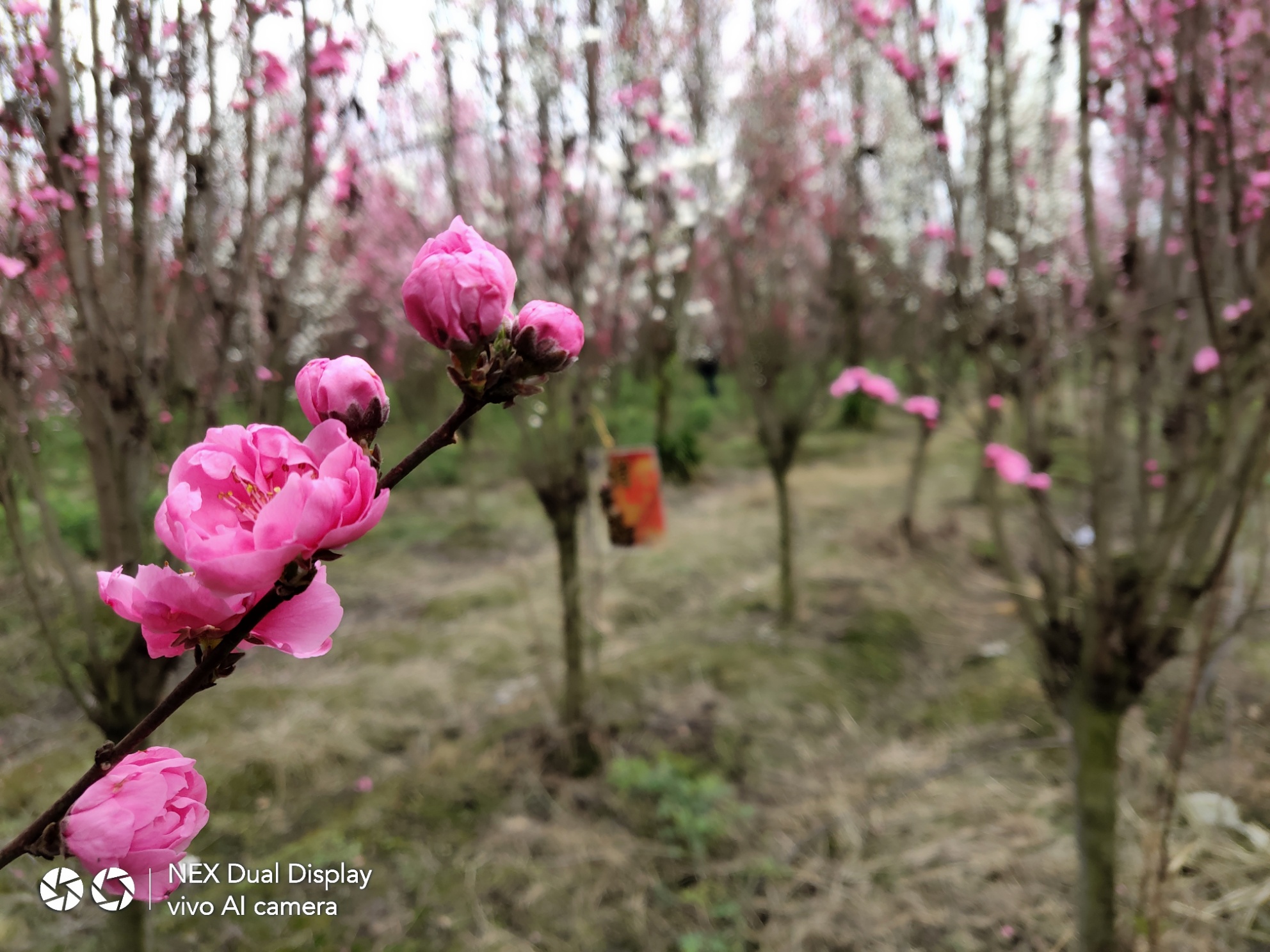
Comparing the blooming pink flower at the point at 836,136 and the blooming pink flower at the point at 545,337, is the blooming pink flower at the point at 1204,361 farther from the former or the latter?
the blooming pink flower at the point at 836,136

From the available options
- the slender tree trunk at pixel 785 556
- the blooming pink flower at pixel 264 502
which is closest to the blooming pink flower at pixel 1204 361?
the slender tree trunk at pixel 785 556

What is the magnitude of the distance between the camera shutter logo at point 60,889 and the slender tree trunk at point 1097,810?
2.04 metres

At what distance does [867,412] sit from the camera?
1151cm

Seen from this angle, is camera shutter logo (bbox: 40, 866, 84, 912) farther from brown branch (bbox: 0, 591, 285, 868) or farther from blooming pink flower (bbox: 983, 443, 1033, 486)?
blooming pink flower (bbox: 983, 443, 1033, 486)

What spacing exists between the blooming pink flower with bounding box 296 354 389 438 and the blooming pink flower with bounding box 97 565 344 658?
111 millimetres

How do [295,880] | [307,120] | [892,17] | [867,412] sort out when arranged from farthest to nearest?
[867,412] → [892,17] → [295,880] → [307,120]

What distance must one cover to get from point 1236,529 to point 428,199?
889cm

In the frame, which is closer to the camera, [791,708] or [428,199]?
[791,708]

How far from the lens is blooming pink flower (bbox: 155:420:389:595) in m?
0.41

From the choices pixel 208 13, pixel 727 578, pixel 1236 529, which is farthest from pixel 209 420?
pixel 727 578

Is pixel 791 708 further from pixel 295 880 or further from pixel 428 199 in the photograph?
pixel 428 199

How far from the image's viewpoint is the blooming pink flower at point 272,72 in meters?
2.20

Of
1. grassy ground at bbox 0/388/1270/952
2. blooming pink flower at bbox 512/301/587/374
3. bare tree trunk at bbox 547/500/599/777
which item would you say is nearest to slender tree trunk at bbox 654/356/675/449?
grassy ground at bbox 0/388/1270/952

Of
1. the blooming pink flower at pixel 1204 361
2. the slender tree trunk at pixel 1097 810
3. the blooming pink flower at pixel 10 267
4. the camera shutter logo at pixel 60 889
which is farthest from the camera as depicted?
the blooming pink flower at pixel 1204 361
